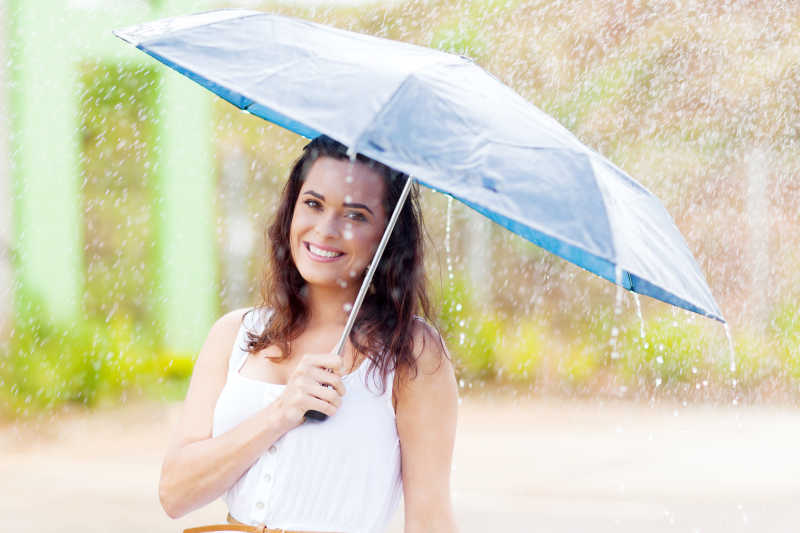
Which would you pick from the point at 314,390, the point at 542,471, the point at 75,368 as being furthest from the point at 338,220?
the point at 75,368

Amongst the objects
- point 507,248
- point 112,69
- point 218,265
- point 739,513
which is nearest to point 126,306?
point 218,265

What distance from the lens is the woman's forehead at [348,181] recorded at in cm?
196

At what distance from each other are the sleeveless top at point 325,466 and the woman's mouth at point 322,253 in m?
0.23

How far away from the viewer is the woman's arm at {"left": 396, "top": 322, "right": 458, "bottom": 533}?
1948 millimetres

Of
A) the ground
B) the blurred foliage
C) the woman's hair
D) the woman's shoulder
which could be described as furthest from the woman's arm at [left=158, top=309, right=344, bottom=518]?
the blurred foliage

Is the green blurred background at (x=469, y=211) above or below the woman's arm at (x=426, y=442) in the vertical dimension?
above

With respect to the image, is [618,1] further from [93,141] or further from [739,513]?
[739,513]

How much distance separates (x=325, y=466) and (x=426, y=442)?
201 mm

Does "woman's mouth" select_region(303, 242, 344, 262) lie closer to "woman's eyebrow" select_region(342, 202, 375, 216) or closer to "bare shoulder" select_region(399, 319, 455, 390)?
"woman's eyebrow" select_region(342, 202, 375, 216)

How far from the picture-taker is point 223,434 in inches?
75.3

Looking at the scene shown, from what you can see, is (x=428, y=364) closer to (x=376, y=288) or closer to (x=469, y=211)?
(x=376, y=288)

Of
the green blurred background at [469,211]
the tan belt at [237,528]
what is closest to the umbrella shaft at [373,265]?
the tan belt at [237,528]

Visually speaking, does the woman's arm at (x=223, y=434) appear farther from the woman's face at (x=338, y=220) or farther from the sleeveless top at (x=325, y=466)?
the woman's face at (x=338, y=220)

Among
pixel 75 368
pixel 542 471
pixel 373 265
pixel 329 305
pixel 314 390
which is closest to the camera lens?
pixel 314 390
